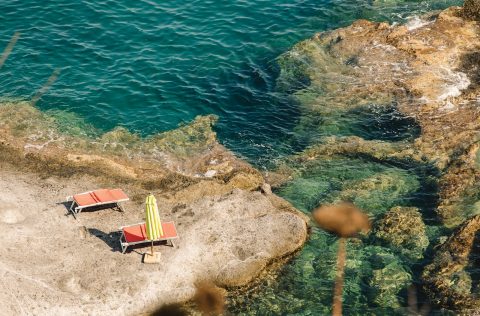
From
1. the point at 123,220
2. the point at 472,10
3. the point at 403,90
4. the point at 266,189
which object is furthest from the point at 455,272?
the point at 472,10

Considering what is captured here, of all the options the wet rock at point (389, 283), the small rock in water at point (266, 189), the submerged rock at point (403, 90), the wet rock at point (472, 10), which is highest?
the wet rock at point (472, 10)

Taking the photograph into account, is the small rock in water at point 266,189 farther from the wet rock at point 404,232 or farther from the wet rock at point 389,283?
the wet rock at point 389,283

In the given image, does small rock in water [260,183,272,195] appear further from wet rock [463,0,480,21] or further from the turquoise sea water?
wet rock [463,0,480,21]

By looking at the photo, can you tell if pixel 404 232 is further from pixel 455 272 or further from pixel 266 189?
pixel 266 189

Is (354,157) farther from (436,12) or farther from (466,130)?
(436,12)

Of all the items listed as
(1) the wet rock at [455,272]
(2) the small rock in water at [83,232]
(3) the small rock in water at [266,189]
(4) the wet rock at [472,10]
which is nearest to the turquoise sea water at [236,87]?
(1) the wet rock at [455,272]

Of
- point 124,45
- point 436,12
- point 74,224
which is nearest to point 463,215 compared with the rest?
point 74,224
